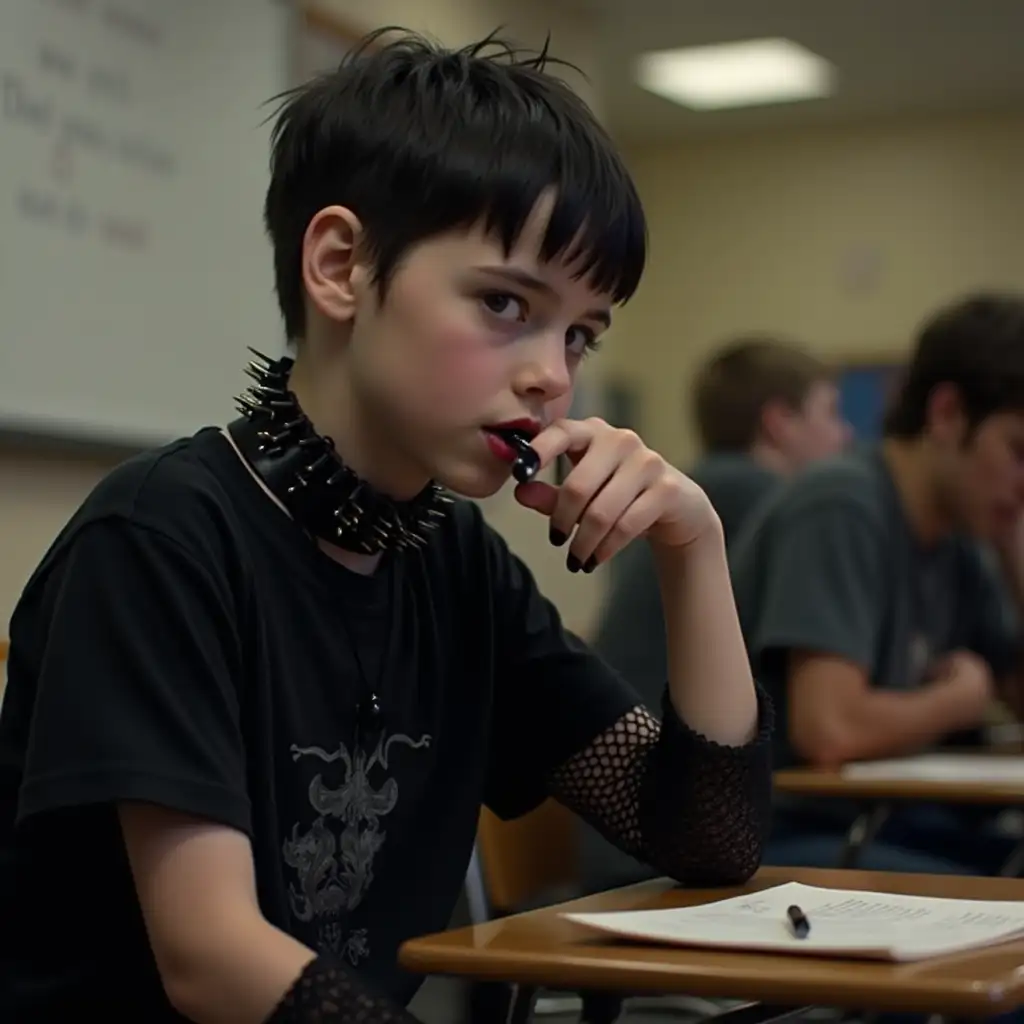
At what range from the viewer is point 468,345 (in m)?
1.15

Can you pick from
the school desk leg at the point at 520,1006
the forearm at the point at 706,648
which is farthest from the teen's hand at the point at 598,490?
the school desk leg at the point at 520,1006

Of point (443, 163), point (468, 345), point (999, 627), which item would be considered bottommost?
point (999, 627)

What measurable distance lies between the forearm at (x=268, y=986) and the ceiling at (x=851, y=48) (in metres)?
4.12

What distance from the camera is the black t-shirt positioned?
3.30 feet

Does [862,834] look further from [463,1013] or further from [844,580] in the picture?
[463,1013]

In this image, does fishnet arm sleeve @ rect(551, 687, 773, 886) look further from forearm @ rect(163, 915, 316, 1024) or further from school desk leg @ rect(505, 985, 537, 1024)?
forearm @ rect(163, 915, 316, 1024)

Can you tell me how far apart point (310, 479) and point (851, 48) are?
184 inches

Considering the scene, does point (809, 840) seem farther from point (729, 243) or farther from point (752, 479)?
point (729, 243)

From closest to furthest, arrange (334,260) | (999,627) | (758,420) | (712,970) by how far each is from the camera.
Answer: (712,970)
(334,260)
(999,627)
(758,420)

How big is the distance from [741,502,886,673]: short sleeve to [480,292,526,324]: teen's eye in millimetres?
1284

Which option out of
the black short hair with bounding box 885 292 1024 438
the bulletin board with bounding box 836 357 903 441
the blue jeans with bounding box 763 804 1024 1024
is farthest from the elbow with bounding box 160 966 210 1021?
the bulletin board with bounding box 836 357 903 441

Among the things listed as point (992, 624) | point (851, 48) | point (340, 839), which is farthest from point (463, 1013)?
point (851, 48)

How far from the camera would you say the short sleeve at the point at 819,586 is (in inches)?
95.7

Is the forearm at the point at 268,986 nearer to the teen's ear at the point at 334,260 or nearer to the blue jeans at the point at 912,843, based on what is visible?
the teen's ear at the point at 334,260
